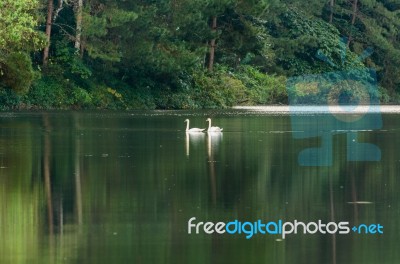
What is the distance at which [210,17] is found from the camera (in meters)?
78.3

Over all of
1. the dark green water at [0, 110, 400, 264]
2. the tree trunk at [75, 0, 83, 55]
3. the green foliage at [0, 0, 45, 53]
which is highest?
the tree trunk at [75, 0, 83, 55]

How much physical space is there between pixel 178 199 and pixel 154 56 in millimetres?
50792

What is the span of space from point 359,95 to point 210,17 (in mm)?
19804

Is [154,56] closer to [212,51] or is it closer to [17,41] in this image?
[212,51]

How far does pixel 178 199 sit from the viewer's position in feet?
62.2

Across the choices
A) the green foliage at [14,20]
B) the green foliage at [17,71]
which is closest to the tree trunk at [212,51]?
the green foliage at [17,71]

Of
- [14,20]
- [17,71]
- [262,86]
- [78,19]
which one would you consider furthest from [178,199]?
[262,86]

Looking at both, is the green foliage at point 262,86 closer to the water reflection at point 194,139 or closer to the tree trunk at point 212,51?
the tree trunk at point 212,51

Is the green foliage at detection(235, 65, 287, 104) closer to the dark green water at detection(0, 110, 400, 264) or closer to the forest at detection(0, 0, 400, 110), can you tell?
the forest at detection(0, 0, 400, 110)

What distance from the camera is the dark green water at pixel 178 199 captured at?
13.8 meters

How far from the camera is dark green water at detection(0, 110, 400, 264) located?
13.8 meters

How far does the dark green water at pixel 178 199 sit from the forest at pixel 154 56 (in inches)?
868

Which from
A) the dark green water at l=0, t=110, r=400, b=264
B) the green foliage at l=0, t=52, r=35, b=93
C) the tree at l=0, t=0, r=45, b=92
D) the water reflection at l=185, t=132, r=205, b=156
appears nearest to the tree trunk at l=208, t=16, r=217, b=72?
the tree at l=0, t=0, r=45, b=92

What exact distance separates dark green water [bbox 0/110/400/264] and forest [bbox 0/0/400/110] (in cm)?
2206
